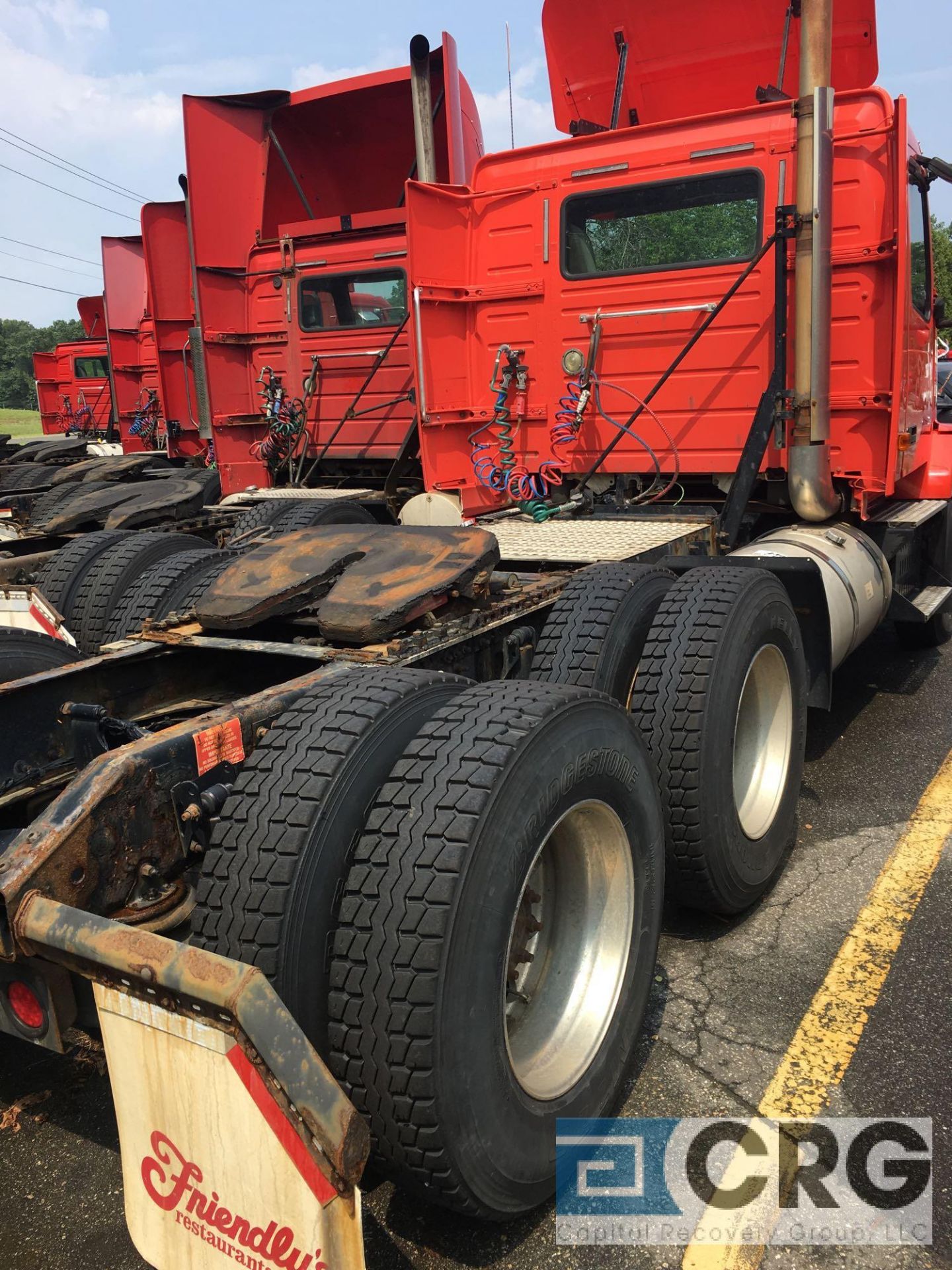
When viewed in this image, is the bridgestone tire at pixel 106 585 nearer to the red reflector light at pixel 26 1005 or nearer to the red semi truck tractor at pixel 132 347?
the red reflector light at pixel 26 1005

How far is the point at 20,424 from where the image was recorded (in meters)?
47.3

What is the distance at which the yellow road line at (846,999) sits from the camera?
89.2 inches

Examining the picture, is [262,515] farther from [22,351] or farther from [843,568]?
[22,351]

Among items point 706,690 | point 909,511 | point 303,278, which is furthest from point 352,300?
point 706,690

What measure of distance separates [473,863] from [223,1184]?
70 centimetres

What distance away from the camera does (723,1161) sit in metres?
2.43

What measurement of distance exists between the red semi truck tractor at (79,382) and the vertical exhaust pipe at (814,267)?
60.2ft

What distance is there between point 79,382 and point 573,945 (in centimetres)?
2199

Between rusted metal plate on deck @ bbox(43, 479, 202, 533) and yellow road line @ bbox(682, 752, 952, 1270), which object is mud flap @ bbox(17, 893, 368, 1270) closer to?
yellow road line @ bbox(682, 752, 952, 1270)

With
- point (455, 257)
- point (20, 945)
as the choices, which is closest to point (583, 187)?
point (455, 257)

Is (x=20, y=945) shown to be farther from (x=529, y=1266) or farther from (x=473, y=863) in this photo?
(x=529, y=1266)

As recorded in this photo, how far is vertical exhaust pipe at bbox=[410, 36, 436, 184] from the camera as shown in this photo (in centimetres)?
665

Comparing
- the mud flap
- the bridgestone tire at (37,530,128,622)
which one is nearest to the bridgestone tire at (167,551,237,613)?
the bridgestone tire at (37,530,128,622)

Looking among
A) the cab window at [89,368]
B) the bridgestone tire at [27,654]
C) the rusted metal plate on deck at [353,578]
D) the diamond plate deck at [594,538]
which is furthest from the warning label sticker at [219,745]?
the cab window at [89,368]
